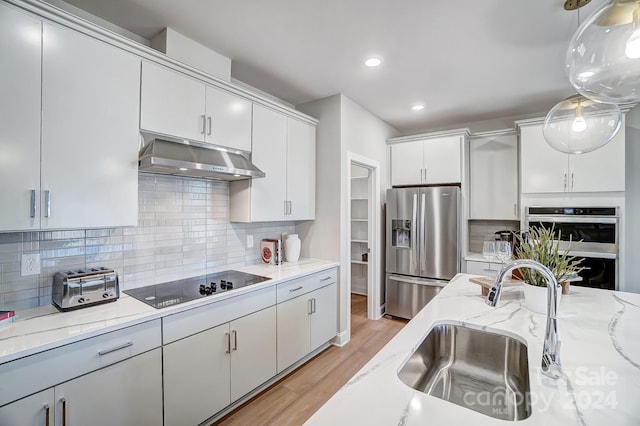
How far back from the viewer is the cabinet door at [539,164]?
10.5ft

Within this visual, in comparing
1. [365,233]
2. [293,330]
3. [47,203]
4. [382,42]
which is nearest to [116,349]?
[47,203]

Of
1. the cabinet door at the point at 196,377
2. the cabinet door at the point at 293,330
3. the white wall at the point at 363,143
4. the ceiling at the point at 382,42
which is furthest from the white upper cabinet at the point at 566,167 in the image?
the cabinet door at the point at 196,377

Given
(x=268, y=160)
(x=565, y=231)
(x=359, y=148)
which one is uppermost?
(x=359, y=148)

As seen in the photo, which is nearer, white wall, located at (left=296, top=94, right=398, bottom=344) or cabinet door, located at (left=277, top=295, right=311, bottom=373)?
cabinet door, located at (left=277, top=295, right=311, bottom=373)

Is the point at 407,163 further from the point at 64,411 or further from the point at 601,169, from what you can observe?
the point at 64,411

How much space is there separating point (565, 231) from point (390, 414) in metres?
3.40

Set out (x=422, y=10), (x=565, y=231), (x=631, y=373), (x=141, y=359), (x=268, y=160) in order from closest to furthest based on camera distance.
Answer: (x=631, y=373) → (x=141, y=359) → (x=422, y=10) → (x=268, y=160) → (x=565, y=231)

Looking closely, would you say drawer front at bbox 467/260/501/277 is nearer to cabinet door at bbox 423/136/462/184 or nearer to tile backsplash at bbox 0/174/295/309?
cabinet door at bbox 423/136/462/184

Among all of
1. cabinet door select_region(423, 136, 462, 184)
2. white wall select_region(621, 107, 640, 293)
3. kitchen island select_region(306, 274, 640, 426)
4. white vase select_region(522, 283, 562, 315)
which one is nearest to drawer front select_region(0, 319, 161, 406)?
kitchen island select_region(306, 274, 640, 426)

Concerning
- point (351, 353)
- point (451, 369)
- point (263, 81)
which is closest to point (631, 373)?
point (451, 369)

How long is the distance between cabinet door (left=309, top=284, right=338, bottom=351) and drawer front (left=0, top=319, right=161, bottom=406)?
1460mm

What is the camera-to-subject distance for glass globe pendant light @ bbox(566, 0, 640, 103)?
921 millimetres

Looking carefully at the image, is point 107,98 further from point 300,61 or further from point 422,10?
point 422,10

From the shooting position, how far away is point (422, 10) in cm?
188
